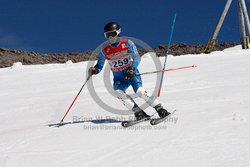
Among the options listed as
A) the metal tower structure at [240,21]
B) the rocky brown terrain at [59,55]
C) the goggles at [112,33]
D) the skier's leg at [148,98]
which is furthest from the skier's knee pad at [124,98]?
the rocky brown terrain at [59,55]

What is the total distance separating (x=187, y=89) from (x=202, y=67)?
4059mm

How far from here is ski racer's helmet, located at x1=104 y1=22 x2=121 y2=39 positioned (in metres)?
6.44

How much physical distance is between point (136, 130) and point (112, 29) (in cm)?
165

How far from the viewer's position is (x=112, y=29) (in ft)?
21.1

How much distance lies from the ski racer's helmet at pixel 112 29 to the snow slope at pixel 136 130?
1.40 m

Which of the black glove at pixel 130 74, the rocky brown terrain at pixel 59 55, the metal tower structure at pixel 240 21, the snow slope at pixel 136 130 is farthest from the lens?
the rocky brown terrain at pixel 59 55

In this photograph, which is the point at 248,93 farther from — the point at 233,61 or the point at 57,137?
the point at 233,61

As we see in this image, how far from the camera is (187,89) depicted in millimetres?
9703

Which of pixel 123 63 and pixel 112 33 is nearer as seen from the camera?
pixel 112 33

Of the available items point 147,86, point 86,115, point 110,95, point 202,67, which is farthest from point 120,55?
point 202,67

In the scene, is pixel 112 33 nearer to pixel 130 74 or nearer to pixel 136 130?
pixel 130 74

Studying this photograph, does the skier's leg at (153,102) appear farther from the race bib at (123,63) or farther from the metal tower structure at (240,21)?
the metal tower structure at (240,21)

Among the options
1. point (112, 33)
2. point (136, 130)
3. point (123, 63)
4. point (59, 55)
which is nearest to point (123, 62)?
point (123, 63)

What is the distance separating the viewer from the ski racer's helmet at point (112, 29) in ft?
21.1
